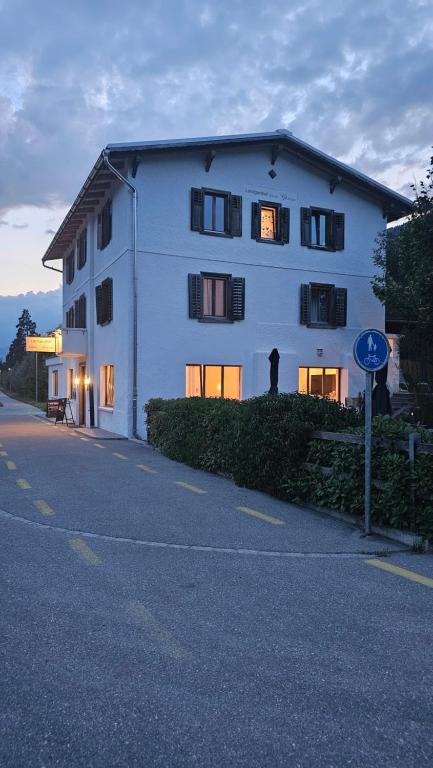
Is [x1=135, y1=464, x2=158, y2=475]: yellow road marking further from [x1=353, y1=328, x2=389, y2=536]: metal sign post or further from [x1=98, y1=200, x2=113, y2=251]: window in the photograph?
[x1=98, y1=200, x2=113, y2=251]: window

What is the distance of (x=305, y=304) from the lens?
20.6m

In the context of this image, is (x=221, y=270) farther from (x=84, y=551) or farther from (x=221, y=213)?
(x=84, y=551)

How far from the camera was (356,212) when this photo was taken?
2186 centimetres

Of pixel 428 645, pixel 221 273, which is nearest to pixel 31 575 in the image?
pixel 428 645

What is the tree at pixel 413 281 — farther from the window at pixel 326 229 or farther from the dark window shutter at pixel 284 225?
the dark window shutter at pixel 284 225

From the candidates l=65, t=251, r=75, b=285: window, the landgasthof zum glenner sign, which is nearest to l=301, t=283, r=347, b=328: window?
the landgasthof zum glenner sign

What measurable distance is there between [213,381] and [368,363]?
40.6 ft

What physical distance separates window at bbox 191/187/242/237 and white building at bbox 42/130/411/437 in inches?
1.5

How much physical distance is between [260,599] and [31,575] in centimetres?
200

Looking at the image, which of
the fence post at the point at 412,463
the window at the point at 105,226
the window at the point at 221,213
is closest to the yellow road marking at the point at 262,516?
the fence post at the point at 412,463

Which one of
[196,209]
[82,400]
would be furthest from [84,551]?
[82,400]

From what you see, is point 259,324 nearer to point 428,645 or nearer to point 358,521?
point 358,521

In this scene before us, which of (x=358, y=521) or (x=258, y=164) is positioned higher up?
(x=258, y=164)

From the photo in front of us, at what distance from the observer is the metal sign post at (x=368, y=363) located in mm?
6859
